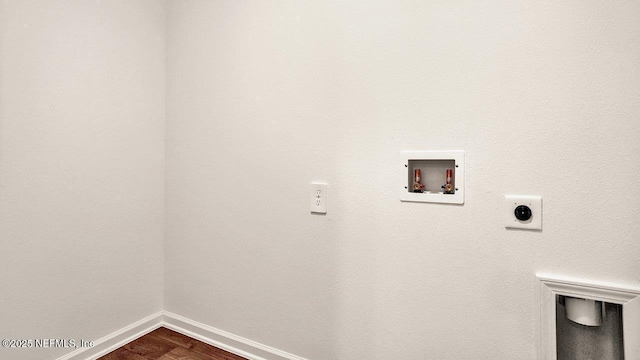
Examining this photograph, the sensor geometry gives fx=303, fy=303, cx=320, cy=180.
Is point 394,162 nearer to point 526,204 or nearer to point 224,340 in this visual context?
point 526,204

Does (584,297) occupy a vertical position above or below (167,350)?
above

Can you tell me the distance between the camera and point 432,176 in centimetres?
104

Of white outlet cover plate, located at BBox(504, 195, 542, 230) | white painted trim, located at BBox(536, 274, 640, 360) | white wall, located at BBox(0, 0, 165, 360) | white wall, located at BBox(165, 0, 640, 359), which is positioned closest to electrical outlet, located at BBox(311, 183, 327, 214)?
white wall, located at BBox(165, 0, 640, 359)

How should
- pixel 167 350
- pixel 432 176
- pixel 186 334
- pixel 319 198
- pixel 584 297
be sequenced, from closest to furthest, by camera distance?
pixel 584 297 → pixel 432 176 → pixel 319 198 → pixel 167 350 → pixel 186 334

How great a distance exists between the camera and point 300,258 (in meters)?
1.24

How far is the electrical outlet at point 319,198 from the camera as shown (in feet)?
3.88

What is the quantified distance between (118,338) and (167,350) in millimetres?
254

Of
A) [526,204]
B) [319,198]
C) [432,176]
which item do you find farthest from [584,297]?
[319,198]

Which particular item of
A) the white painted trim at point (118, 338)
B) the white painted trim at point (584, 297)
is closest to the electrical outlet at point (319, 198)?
the white painted trim at point (584, 297)

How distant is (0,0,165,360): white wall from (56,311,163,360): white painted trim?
0.09ft

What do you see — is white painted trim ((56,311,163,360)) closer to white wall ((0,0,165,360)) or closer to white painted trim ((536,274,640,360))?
white wall ((0,0,165,360))

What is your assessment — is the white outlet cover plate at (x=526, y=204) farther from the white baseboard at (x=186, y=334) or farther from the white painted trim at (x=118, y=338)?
the white painted trim at (x=118, y=338)

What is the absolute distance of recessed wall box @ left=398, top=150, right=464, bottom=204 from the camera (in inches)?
38.5

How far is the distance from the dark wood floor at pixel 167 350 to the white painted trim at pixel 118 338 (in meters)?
0.03
